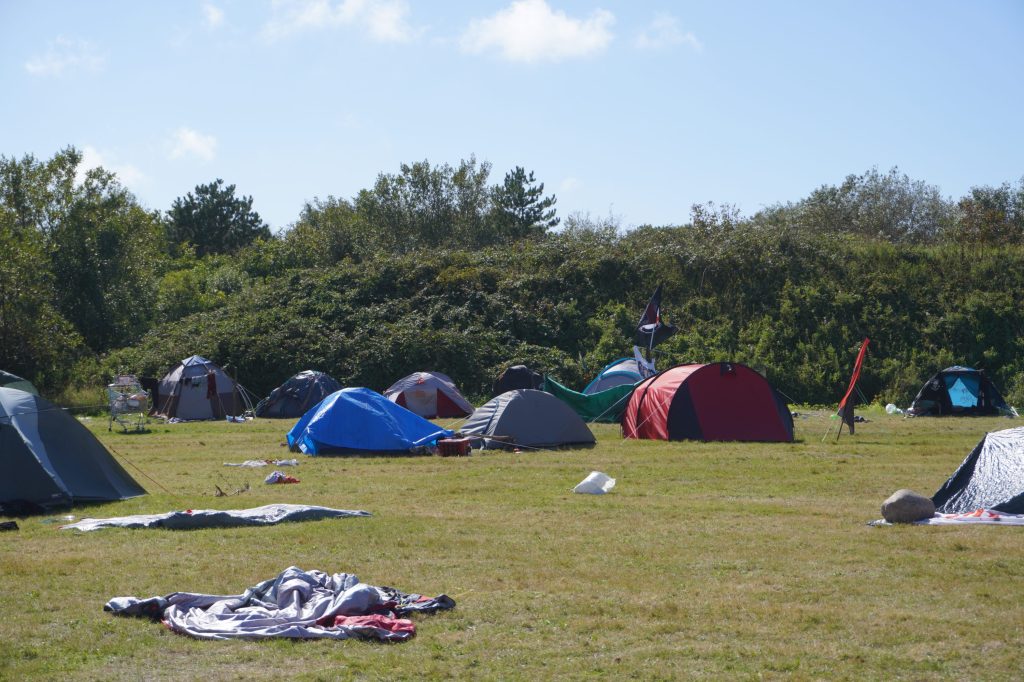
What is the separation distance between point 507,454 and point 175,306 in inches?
1107

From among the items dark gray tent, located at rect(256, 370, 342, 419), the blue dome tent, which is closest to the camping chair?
dark gray tent, located at rect(256, 370, 342, 419)

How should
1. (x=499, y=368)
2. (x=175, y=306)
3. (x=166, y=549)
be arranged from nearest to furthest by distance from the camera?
(x=166, y=549) → (x=499, y=368) → (x=175, y=306)

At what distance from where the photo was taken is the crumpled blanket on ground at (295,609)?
7.02m

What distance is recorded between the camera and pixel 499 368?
33.8 meters

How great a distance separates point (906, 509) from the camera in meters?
11.1

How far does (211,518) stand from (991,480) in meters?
8.63

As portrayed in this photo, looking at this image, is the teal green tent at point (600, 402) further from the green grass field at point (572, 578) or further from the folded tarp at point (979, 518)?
the folded tarp at point (979, 518)

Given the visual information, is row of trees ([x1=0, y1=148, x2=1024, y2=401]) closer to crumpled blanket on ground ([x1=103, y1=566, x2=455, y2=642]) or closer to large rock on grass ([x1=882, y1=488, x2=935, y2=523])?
large rock on grass ([x1=882, y1=488, x2=935, y2=523])

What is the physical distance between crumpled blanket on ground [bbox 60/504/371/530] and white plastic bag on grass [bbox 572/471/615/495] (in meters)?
3.55

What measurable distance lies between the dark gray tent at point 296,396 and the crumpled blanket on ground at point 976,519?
68.8 ft

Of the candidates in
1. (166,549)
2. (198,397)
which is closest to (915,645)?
(166,549)

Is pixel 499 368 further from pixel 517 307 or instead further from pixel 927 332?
pixel 927 332

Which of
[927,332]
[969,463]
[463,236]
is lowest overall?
[969,463]

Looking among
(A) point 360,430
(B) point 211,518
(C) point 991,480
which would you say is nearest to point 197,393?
(A) point 360,430
